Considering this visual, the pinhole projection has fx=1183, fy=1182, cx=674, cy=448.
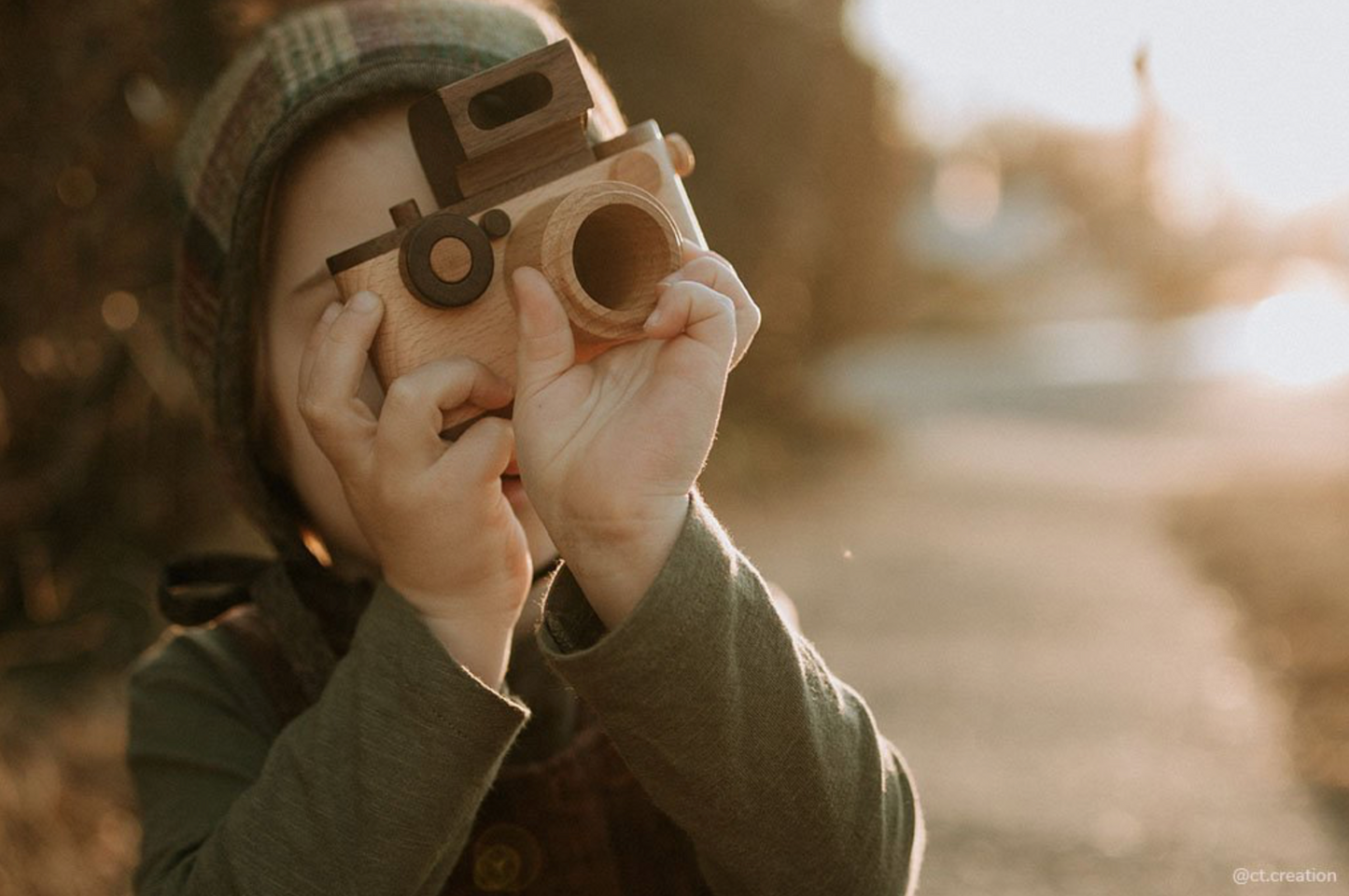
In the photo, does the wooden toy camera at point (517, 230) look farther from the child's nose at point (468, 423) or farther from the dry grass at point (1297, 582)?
the dry grass at point (1297, 582)

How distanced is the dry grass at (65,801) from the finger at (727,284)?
1.86 m

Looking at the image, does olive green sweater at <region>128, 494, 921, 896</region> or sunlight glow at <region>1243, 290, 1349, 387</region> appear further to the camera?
sunlight glow at <region>1243, 290, 1349, 387</region>

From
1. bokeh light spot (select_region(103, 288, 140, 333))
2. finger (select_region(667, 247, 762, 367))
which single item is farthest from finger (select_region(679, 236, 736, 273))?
bokeh light spot (select_region(103, 288, 140, 333))

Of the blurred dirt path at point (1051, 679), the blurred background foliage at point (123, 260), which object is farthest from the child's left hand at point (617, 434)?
the blurred dirt path at point (1051, 679)

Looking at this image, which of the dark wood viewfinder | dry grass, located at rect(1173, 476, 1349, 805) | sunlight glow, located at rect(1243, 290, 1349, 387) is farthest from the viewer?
sunlight glow, located at rect(1243, 290, 1349, 387)

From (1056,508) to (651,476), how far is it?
5903mm

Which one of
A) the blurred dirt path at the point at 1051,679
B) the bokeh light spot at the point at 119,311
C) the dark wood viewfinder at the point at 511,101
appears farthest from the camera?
the bokeh light spot at the point at 119,311

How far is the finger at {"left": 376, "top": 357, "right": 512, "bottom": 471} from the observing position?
1065mm

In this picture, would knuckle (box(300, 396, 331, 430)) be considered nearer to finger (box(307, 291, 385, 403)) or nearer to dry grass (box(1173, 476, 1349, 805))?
finger (box(307, 291, 385, 403))

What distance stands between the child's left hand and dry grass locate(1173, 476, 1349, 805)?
2510 millimetres

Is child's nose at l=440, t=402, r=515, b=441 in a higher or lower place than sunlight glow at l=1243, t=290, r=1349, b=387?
higher

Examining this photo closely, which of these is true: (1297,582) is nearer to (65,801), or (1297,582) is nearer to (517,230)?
(65,801)

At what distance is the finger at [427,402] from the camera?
1065 mm

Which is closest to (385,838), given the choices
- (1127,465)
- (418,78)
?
(418,78)
